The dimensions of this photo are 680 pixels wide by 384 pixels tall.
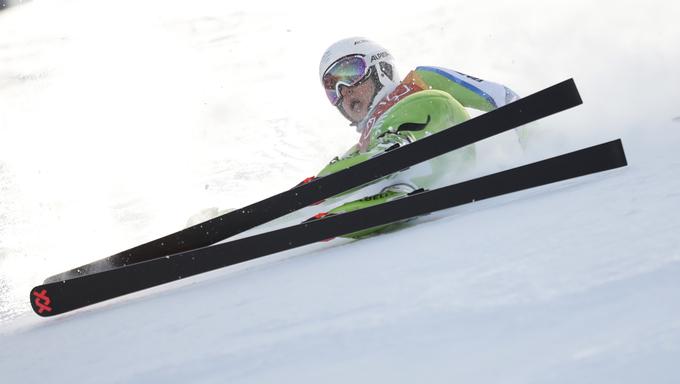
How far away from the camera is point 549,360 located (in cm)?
103

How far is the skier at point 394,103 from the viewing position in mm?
3205

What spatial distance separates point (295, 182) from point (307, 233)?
265 cm

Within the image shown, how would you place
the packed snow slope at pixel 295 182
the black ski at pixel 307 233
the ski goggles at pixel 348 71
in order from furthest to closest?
1. the ski goggles at pixel 348 71
2. the black ski at pixel 307 233
3. the packed snow slope at pixel 295 182

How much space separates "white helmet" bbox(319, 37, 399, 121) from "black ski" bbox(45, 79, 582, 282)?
1092 millimetres

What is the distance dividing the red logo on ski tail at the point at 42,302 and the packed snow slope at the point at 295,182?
53mm

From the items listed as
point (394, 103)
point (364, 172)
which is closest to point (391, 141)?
point (364, 172)

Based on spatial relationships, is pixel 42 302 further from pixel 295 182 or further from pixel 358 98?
pixel 295 182

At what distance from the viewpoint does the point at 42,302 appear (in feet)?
8.91

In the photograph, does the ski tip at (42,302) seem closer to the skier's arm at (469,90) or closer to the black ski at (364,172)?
the black ski at (364,172)

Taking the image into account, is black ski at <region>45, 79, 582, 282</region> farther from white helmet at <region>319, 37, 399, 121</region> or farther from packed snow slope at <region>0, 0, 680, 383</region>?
white helmet at <region>319, 37, 399, 121</region>

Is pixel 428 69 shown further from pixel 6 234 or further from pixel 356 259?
pixel 6 234

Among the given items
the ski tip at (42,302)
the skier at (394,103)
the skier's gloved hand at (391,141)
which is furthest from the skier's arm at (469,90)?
the ski tip at (42,302)

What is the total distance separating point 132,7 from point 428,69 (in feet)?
24.7

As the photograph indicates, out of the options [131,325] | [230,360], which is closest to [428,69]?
[131,325]
